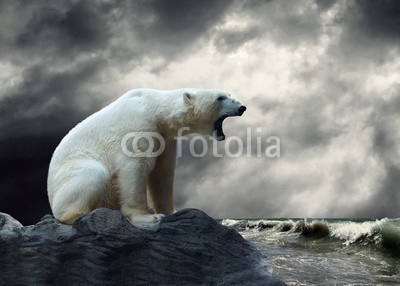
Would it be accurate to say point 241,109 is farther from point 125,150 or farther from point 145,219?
point 145,219

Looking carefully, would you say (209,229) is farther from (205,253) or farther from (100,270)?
(100,270)

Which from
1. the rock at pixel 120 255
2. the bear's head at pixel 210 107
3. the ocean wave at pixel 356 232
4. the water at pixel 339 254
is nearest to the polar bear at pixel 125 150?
the bear's head at pixel 210 107

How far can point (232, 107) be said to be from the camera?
6.08 m

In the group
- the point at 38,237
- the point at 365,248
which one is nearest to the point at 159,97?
the point at 38,237

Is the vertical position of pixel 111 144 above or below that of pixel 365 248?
above

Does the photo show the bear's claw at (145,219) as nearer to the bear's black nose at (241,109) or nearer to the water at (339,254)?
the bear's black nose at (241,109)

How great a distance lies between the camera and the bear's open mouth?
6176 mm

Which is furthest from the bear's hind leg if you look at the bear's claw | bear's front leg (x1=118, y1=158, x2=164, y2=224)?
the bear's claw

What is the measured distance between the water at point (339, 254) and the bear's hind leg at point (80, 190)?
2902 mm

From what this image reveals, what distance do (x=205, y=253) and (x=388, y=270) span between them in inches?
181

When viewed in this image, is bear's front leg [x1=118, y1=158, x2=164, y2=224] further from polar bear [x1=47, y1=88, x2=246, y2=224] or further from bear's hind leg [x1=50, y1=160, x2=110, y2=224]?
bear's hind leg [x1=50, y1=160, x2=110, y2=224]

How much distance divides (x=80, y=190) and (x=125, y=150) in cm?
76

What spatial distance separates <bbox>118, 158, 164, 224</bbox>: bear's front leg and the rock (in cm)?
28

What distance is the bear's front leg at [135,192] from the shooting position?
5.80 metres
